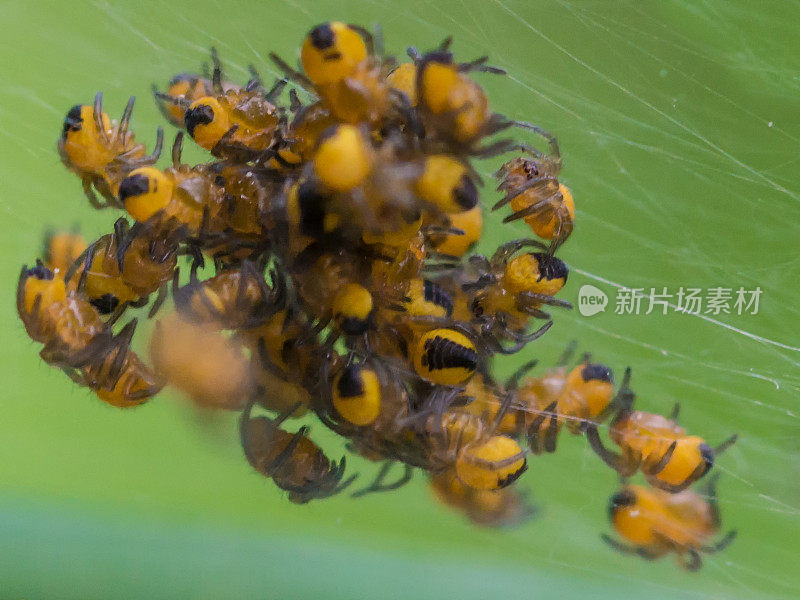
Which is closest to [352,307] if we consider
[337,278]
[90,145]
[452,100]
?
[337,278]

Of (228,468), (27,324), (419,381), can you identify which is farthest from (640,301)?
(27,324)

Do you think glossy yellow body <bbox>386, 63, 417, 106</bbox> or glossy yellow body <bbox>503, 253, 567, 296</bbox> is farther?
glossy yellow body <bbox>503, 253, 567, 296</bbox>

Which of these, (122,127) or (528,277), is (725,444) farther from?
(122,127)

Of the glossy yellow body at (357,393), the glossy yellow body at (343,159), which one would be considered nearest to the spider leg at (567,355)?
the glossy yellow body at (357,393)

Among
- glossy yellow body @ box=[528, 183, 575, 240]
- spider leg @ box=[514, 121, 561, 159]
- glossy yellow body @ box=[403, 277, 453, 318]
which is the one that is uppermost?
spider leg @ box=[514, 121, 561, 159]

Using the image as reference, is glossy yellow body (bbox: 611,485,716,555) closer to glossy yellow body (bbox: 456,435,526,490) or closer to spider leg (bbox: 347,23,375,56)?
glossy yellow body (bbox: 456,435,526,490)

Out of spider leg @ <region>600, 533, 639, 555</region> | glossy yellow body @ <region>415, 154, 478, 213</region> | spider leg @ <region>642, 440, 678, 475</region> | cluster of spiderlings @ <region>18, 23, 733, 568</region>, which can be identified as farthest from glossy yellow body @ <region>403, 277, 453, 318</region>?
spider leg @ <region>600, 533, 639, 555</region>

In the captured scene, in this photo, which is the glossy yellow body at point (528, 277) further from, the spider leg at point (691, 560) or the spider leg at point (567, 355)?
the spider leg at point (691, 560)
